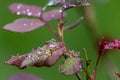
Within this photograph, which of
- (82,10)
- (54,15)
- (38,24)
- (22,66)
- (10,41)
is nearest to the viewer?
(22,66)

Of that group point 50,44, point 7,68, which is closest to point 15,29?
point 50,44

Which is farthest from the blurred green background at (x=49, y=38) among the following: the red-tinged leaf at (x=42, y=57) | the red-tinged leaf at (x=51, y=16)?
the red-tinged leaf at (x=42, y=57)

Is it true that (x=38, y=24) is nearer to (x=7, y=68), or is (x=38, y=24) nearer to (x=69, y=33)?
(x=7, y=68)

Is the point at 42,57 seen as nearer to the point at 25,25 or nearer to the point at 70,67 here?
the point at 70,67

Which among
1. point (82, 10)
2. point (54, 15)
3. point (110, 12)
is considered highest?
point (54, 15)

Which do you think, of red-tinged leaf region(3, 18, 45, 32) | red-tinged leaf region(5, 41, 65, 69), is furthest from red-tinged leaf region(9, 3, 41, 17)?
red-tinged leaf region(5, 41, 65, 69)

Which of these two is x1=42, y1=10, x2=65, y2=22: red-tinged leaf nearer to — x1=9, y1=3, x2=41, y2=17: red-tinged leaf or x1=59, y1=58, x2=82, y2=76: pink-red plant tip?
x1=9, y1=3, x2=41, y2=17: red-tinged leaf
